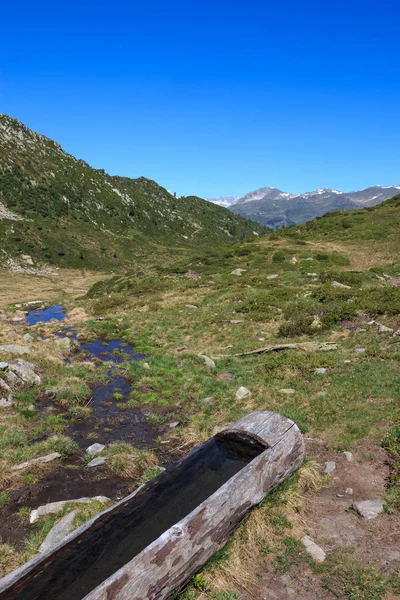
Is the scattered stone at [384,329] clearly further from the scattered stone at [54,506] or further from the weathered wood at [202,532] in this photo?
the scattered stone at [54,506]

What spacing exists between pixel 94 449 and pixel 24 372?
20.9 ft

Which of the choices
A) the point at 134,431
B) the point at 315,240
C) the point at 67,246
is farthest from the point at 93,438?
the point at 67,246

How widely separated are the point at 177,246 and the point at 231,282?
2932 inches

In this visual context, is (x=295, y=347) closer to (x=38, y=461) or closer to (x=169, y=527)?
(x=169, y=527)

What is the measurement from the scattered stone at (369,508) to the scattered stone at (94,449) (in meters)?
7.50

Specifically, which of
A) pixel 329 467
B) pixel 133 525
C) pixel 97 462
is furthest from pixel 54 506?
pixel 329 467

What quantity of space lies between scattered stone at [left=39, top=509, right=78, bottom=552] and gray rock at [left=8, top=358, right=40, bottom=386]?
8.59 metres

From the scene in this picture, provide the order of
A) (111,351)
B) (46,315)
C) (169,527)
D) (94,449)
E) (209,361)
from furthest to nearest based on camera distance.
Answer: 1. (46,315)
2. (111,351)
3. (209,361)
4. (94,449)
5. (169,527)

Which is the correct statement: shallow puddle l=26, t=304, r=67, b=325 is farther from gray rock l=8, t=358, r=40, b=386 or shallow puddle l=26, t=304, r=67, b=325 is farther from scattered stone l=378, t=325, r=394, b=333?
scattered stone l=378, t=325, r=394, b=333

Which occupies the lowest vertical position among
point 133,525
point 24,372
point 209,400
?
point 209,400

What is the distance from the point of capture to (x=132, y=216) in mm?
115312

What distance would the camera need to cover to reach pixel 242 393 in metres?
14.3

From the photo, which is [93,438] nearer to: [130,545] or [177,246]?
[130,545]

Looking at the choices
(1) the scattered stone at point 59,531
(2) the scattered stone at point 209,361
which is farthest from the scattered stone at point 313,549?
(2) the scattered stone at point 209,361
